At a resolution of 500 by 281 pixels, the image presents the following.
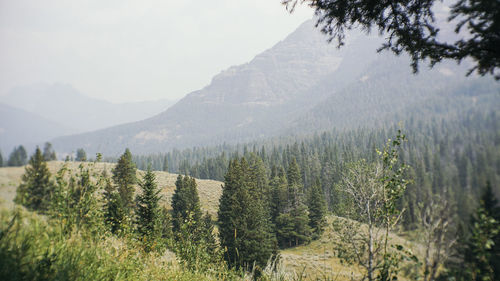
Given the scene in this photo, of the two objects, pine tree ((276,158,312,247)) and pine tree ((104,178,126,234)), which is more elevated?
pine tree ((104,178,126,234))

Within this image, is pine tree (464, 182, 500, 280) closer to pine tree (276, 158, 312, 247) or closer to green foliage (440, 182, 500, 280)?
green foliage (440, 182, 500, 280)

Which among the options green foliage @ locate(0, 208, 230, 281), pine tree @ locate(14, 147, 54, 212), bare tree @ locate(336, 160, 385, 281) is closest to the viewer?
green foliage @ locate(0, 208, 230, 281)

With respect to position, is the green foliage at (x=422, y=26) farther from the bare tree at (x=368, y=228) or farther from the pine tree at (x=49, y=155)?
the pine tree at (x=49, y=155)

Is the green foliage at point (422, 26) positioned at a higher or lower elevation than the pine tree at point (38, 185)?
higher

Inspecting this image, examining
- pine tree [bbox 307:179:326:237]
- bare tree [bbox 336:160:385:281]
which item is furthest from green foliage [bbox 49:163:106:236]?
pine tree [bbox 307:179:326:237]

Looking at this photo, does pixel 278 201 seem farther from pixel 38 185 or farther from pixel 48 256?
pixel 48 256

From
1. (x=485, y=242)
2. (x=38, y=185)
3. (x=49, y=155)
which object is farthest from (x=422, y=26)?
(x=49, y=155)

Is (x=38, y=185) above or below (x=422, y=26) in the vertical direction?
below

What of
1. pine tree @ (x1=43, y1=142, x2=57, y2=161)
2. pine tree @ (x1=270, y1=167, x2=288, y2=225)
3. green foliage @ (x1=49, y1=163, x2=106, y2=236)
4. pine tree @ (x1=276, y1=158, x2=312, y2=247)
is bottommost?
pine tree @ (x1=276, y1=158, x2=312, y2=247)

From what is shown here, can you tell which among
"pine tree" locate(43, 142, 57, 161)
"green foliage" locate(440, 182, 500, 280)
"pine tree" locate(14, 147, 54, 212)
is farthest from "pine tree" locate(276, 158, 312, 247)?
"green foliage" locate(440, 182, 500, 280)

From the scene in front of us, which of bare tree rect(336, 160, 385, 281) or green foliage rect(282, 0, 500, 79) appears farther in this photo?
bare tree rect(336, 160, 385, 281)

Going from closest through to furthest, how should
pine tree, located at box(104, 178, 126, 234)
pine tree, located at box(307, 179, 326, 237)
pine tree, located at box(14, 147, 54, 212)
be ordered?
pine tree, located at box(14, 147, 54, 212), pine tree, located at box(104, 178, 126, 234), pine tree, located at box(307, 179, 326, 237)

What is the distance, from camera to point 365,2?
4668 mm

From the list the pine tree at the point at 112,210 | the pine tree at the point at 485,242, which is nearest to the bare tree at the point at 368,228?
the pine tree at the point at 485,242
